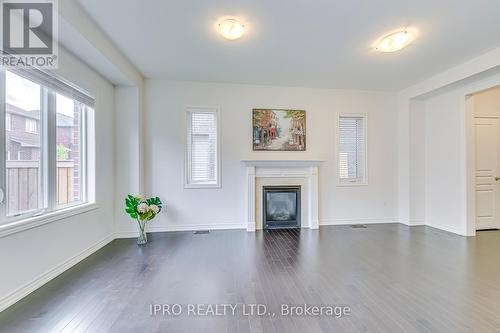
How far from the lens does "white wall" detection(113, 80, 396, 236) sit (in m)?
4.53

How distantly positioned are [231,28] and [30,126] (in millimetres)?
2416

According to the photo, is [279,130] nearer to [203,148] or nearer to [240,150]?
[240,150]

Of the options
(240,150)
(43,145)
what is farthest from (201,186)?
(43,145)

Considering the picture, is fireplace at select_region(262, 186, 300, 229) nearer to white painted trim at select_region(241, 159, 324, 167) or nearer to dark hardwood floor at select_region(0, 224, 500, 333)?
white painted trim at select_region(241, 159, 324, 167)

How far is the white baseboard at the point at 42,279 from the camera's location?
2.11 meters

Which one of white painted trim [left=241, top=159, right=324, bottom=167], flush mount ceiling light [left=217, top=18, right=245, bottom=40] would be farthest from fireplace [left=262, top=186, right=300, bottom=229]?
flush mount ceiling light [left=217, top=18, right=245, bottom=40]

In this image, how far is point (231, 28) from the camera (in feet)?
8.96

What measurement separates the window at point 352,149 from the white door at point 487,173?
79.7 inches

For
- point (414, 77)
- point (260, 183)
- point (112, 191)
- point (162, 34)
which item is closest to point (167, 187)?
point (112, 191)

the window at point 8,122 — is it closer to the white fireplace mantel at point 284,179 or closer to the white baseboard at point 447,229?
the white fireplace mantel at point 284,179

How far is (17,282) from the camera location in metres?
2.21

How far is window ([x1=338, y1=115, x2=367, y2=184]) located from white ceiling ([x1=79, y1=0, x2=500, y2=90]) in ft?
3.34

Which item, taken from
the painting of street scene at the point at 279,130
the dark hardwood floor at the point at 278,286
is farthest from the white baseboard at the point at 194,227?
the painting of street scene at the point at 279,130

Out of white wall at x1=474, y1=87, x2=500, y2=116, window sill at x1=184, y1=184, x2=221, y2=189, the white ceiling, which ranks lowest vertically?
window sill at x1=184, y1=184, x2=221, y2=189
